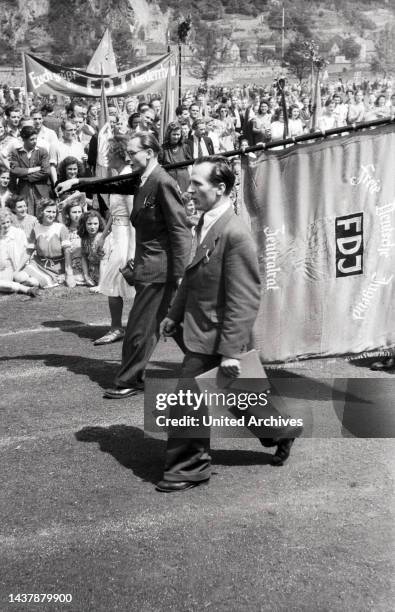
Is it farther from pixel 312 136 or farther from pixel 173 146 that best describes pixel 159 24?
pixel 312 136

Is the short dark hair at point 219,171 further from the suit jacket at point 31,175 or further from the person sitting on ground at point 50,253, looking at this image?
the suit jacket at point 31,175

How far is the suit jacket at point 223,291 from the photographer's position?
4484 millimetres

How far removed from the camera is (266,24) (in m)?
165

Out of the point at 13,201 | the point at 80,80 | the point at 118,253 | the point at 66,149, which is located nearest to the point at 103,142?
the point at 66,149

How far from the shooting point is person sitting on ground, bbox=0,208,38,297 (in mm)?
10188

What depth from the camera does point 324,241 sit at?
18.0ft

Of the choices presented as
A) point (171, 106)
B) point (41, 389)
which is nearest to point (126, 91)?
point (171, 106)

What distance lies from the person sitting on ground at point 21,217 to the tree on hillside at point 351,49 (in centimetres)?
13943

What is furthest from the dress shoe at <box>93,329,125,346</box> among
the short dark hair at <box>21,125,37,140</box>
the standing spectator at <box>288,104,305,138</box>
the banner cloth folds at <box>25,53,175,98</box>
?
the standing spectator at <box>288,104,305,138</box>

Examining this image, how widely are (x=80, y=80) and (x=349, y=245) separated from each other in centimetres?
929

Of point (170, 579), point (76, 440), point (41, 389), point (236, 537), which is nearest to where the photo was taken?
point (170, 579)

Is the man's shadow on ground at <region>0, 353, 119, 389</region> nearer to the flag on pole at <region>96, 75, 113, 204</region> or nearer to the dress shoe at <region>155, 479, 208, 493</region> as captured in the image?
the dress shoe at <region>155, 479, 208, 493</region>

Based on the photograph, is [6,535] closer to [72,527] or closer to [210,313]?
[72,527]

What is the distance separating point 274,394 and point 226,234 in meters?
1.02
